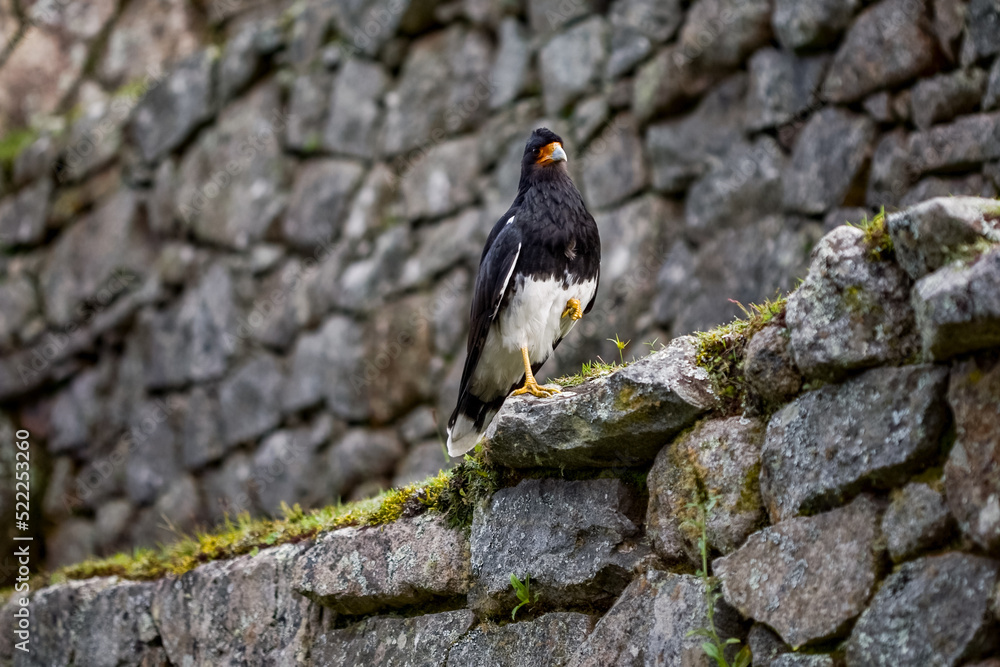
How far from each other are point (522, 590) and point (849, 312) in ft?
4.29

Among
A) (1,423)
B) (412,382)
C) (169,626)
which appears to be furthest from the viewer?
(1,423)

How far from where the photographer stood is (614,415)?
2805 mm

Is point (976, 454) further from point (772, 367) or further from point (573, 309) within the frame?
point (573, 309)

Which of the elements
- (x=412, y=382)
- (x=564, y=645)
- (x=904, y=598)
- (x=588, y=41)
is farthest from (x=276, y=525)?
(x=588, y=41)

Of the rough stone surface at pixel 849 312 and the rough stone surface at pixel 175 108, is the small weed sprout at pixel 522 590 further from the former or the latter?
the rough stone surface at pixel 175 108

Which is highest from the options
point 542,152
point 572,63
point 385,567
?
point 572,63

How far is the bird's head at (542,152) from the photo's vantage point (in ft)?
14.1

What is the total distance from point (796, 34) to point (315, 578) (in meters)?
4.14

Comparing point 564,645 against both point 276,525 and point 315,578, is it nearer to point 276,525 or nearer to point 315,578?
point 315,578

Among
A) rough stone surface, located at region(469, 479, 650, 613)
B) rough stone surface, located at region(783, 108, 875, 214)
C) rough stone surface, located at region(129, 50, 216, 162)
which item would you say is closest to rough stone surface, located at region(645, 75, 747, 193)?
rough stone surface, located at region(783, 108, 875, 214)

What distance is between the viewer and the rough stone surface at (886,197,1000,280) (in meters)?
2.13

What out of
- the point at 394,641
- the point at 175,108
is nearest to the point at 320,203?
the point at 175,108

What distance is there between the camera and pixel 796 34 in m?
5.60

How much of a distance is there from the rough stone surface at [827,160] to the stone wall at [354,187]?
15 millimetres
